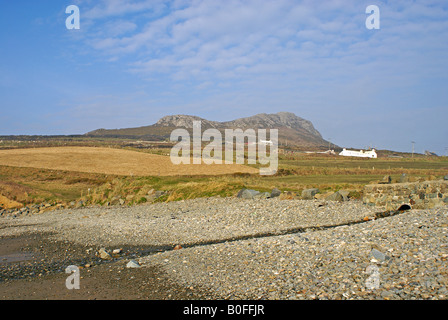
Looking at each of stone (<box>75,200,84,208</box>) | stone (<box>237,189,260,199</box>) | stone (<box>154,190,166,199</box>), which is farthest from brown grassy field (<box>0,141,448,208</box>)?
stone (<box>237,189,260,199</box>)

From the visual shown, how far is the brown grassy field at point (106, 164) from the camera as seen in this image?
52900 millimetres

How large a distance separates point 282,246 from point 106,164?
52293 mm

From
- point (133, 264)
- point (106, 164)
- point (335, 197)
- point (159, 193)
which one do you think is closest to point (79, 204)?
point (159, 193)

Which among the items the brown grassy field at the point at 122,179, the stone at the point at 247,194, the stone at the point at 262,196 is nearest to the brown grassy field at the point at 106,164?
the brown grassy field at the point at 122,179

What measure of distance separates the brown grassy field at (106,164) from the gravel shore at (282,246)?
2801cm

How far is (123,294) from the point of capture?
9.84m

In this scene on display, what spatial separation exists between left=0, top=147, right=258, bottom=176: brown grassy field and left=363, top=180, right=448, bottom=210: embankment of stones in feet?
98.7

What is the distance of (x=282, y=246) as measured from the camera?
42.6 feet

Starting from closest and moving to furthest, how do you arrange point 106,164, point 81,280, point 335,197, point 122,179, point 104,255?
point 81,280, point 104,255, point 335,197, point 122,179, point 106,164

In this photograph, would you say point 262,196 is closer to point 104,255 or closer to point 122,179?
point 104,255

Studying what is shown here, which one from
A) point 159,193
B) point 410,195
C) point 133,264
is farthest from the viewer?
point 159,193

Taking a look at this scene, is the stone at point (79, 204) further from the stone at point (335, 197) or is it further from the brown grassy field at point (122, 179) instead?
the stone at point (335, 197)
